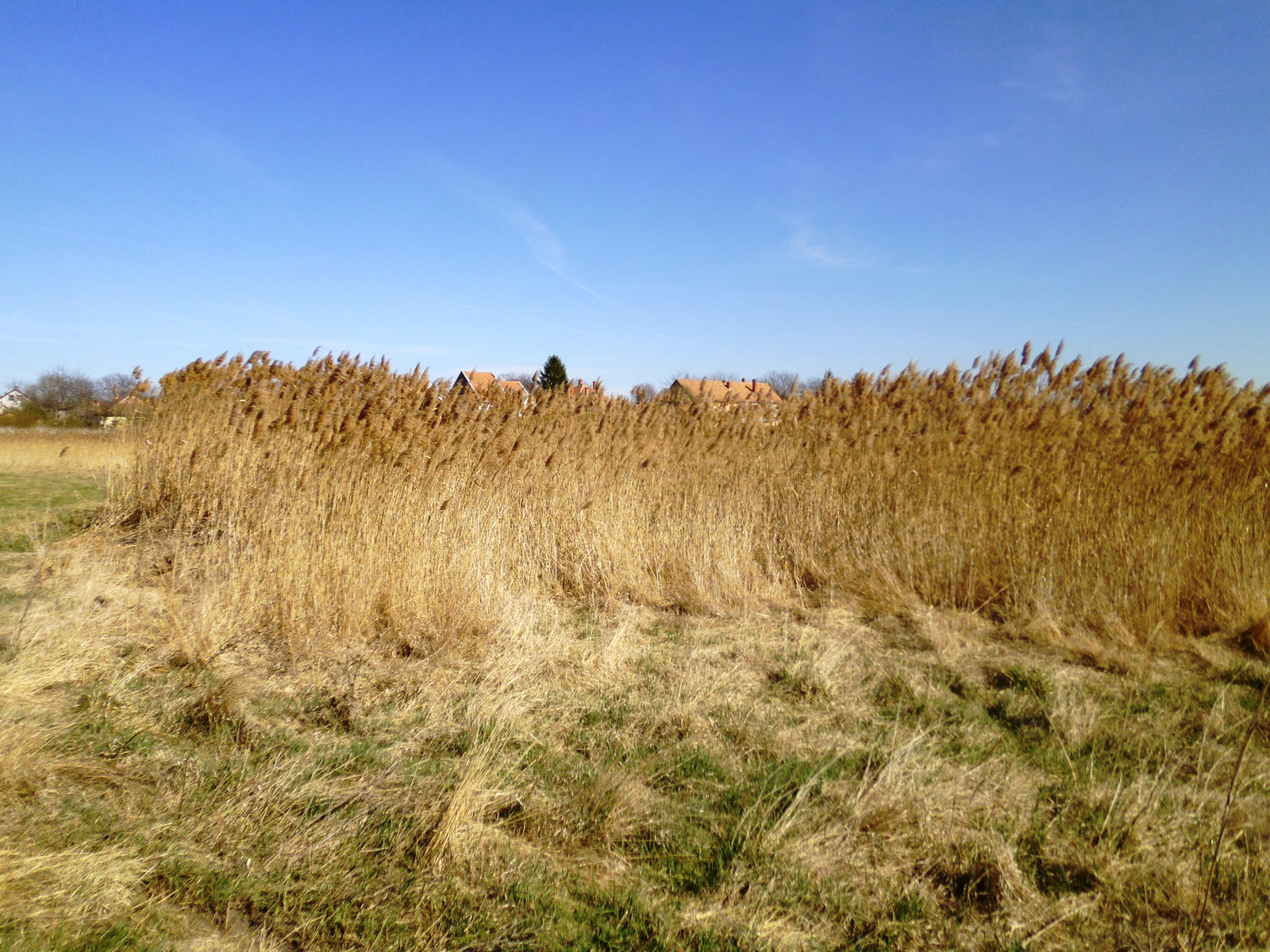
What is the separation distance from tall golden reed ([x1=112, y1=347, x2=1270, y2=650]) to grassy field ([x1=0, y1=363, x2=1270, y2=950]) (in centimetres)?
3

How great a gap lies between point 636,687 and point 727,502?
113 inches

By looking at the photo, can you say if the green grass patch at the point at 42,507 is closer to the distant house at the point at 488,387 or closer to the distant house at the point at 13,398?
the distant house at the point at 488,387

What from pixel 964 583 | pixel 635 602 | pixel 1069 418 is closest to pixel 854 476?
pixel 964 583

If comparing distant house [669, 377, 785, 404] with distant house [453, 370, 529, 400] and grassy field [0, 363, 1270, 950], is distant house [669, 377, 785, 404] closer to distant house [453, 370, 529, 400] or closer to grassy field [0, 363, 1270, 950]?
grassy field [0, 363, 1270, 950]

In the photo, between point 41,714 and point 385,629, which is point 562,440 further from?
point 41,714

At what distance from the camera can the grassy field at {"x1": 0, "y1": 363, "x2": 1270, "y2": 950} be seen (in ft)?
7.10

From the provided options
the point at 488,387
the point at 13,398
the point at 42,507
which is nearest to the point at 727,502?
the point at 488,387

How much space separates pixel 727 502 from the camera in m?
6.44

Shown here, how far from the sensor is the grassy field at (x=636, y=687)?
7.10 ft

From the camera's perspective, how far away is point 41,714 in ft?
9.59

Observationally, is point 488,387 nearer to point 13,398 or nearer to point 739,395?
point 739,395

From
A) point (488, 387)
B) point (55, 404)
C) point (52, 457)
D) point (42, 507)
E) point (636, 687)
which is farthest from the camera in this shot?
point (55, 404)

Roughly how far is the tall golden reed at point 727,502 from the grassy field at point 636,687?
34mm

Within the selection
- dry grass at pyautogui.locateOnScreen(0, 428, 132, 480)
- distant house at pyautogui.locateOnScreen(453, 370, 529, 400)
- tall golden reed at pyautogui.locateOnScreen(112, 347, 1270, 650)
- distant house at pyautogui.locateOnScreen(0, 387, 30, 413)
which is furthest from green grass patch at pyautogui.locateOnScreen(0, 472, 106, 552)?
distant house at pyautogui.locateOnScreen(0, 387, 30, 413)
